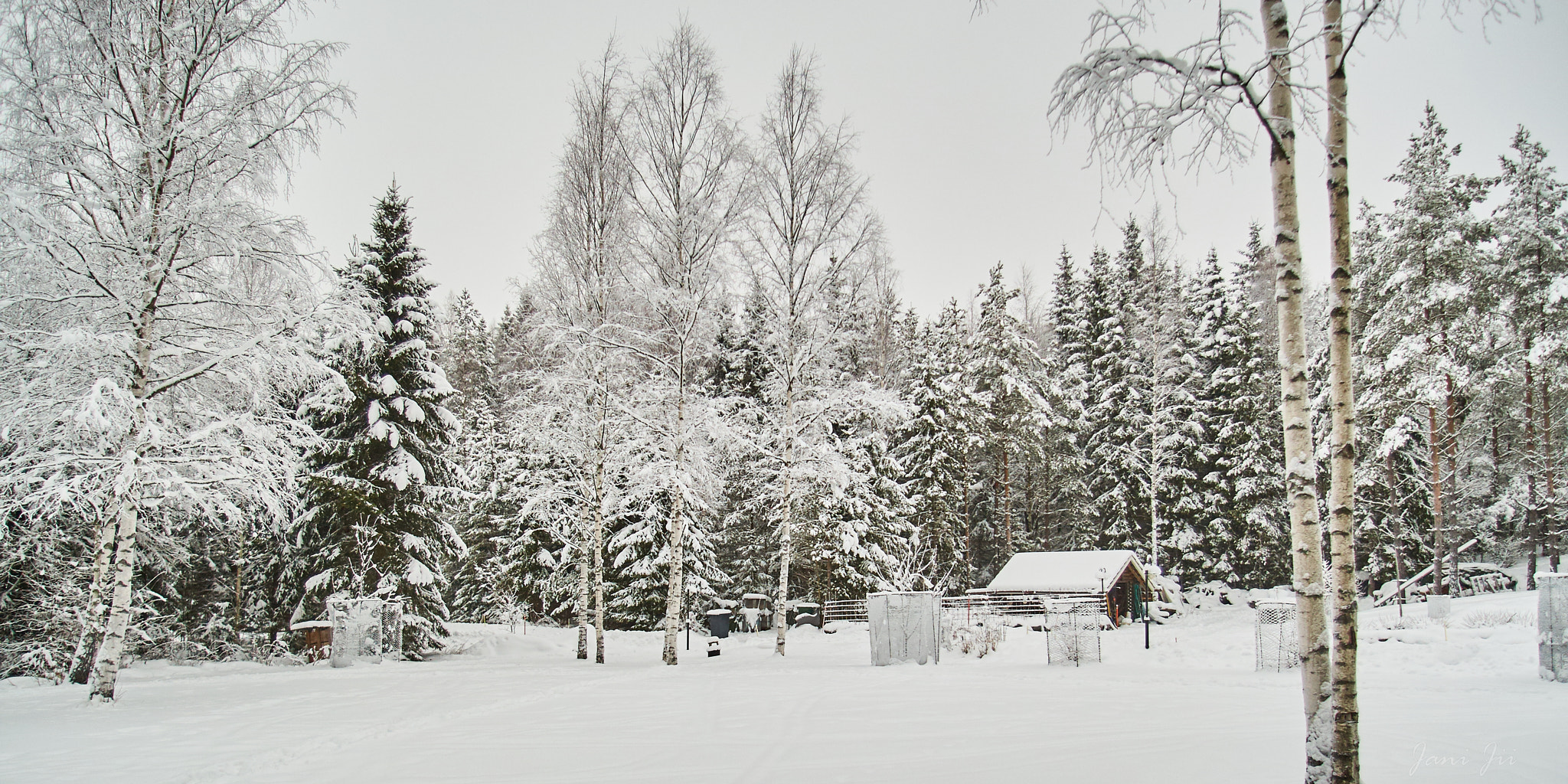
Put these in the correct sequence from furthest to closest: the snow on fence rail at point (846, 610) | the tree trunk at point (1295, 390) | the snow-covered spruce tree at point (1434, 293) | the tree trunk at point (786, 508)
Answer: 1. the snow on fence rail at point (846, 610)
2. the snow-covered spruce tree at point (1434, 293)
3. the tree trunk at point (786, 508)
4. the tree trunk at point (1295, 390)

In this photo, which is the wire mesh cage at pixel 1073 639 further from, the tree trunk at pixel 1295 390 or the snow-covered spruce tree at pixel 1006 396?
the snow-covered spruce tree at pixel 1006 396

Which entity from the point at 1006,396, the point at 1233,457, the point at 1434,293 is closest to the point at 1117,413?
the point at 1233,457

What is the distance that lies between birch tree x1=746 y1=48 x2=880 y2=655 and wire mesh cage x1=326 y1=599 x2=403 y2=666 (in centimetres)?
898

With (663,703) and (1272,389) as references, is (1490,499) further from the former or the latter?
(663,703)

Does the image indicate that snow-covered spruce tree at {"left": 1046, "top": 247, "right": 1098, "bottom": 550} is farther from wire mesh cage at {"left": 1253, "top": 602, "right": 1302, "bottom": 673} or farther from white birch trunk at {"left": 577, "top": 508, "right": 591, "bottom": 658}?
white birch trunk at {"left": 577, "top": 508, "right": 591, "bottom": 658}

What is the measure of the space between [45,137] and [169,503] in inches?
208

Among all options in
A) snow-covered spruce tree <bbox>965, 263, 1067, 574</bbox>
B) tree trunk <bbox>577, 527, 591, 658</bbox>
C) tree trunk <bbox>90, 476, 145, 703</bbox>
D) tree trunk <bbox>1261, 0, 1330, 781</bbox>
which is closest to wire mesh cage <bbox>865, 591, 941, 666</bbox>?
tree trunk <bbox>577, 527, 591, 658</bbox>

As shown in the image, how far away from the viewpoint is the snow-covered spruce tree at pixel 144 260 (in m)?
9.33

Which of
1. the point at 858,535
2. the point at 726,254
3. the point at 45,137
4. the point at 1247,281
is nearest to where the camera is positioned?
the point at 45,137

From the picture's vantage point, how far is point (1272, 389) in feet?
107

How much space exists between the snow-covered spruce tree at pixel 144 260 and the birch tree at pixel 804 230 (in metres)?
9.35

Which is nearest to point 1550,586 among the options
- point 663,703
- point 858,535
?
point 663,703

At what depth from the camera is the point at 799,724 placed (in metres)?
8.48

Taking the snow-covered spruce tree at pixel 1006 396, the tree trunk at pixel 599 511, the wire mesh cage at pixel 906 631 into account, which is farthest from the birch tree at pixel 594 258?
the snow-covered spruce tree at pixel 1006 396
